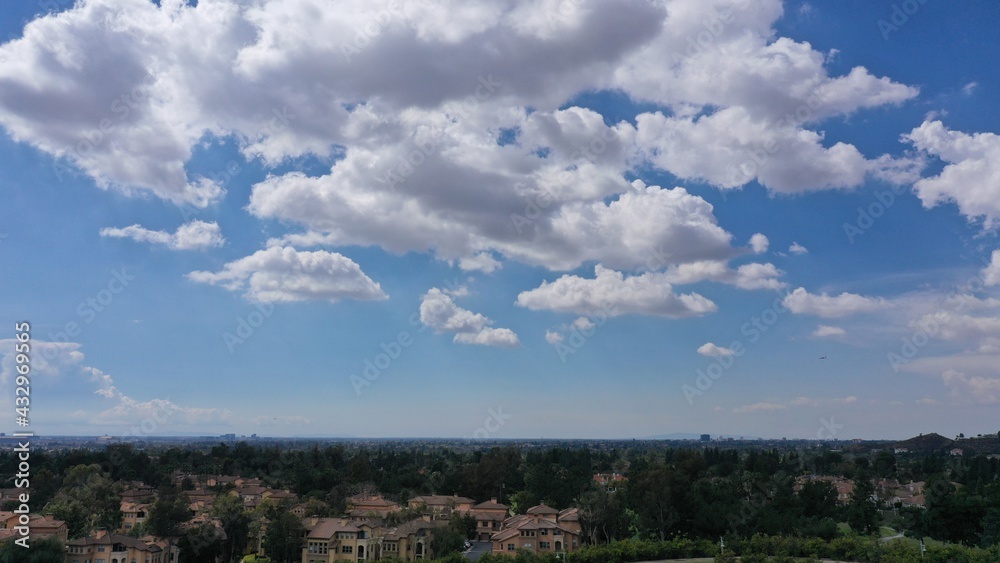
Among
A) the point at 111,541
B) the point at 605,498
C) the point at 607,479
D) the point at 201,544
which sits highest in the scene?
the point at 605,498

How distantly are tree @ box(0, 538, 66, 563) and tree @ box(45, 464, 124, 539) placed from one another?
371 inches

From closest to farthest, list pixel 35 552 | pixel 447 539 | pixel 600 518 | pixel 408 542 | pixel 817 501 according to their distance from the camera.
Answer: pixel 35 552 → pixel 447 539 → pixel 408 542 → pixel 600 518 → pixel 817 501

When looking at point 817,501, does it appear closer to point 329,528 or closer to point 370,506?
point 370,506

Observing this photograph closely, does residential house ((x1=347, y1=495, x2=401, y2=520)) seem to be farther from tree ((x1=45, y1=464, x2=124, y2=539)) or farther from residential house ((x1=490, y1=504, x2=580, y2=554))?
tree ((x1=45, y1=464, x2=124, y2=539))

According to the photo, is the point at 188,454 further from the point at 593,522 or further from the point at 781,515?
the point at 781,515

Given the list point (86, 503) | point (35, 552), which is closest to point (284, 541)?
point (35, 552)

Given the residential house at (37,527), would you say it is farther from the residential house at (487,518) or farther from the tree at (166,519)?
the residential house at (487,518)

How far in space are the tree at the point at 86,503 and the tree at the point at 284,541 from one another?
1250cm

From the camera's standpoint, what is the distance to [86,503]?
188 ft

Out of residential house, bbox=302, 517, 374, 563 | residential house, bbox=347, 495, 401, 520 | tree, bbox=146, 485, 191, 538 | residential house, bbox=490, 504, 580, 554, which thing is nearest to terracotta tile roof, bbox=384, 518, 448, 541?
residential house, bbox=302, 517, 374, 563

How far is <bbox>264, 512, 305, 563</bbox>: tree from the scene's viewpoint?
153 ft

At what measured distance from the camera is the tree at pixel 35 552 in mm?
35062

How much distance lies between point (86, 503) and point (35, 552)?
77.4 feet

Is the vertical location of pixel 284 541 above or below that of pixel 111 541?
below
